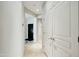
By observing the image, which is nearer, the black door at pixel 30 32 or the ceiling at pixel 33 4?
the ceiling at pixel 33 4

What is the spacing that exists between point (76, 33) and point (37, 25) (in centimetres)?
781

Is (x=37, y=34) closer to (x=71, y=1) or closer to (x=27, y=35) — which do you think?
(x=27, y=35)

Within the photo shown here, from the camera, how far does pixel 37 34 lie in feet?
29.2

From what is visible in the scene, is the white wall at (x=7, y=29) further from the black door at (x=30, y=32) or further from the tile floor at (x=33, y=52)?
the black door at (x=30, y=32)

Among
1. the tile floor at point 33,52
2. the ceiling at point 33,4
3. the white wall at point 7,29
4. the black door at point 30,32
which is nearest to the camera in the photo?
the white wall at point 7,29

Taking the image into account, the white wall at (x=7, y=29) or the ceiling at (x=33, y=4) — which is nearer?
the white wall at (x=7, y=29)

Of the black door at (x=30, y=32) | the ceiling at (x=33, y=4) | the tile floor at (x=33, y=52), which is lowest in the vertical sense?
the tile floor at (x=33, y=52)

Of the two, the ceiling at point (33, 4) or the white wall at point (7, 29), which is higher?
the ceiling at point (33, 4)

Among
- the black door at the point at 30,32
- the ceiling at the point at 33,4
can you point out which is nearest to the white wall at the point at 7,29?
the ceiling at the point at 33,4

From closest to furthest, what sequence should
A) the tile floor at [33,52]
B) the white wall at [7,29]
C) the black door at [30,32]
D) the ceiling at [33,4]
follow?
the white wall at [7,29] → the tile floor at [33,52] → the ceiling at [33,4] → the black door at [30,32]

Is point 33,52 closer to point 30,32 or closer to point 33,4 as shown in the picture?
point 33,4

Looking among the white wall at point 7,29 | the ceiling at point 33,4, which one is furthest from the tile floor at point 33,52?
the ceiling at point 33,4

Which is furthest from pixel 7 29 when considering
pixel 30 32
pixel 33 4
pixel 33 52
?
pixel 30 32

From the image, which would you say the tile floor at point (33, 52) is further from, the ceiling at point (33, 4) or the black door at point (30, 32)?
the black door at point (30, 32)
